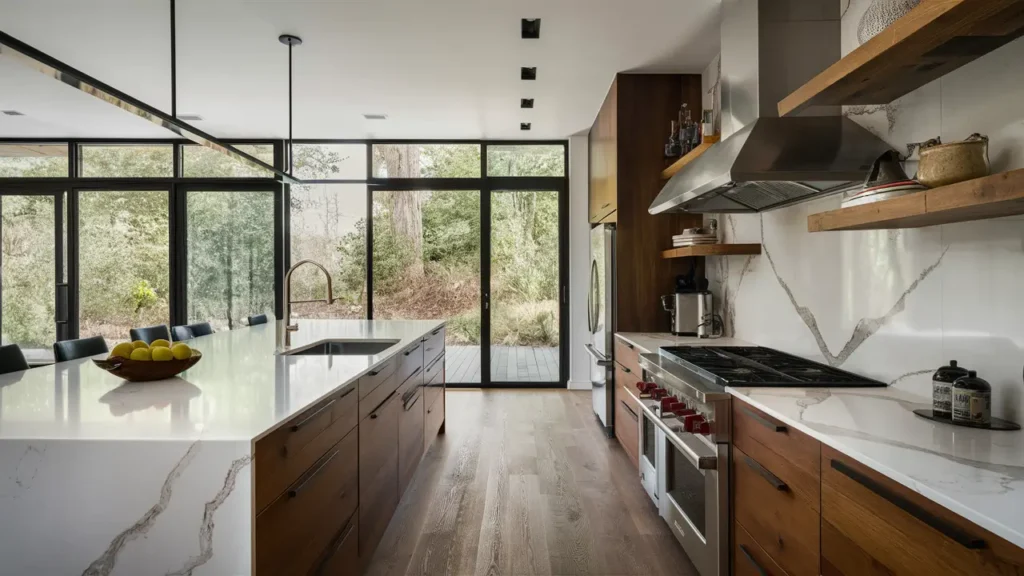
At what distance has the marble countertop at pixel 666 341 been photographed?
3094 millimetres

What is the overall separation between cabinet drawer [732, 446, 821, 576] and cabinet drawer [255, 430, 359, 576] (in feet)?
4.59

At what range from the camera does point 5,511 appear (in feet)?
3.96

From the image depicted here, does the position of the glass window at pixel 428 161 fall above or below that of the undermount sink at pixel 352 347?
above

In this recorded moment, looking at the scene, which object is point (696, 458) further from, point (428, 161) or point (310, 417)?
point (428, 161)

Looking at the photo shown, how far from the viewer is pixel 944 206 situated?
1.23 metres

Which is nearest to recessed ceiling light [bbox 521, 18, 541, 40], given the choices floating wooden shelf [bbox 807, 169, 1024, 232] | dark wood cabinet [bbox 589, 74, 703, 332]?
dark wood cabinet [bbox 589, 74, 703, 332]

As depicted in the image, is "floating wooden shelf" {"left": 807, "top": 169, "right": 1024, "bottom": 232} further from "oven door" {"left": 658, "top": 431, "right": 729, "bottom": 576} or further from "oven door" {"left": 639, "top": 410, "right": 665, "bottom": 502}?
"oven door" {"left": 639, "top": 410, "right": 665, "bottom": 502}

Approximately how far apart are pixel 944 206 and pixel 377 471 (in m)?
2.18

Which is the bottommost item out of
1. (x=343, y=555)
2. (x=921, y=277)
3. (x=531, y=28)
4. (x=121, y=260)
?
(x=343, y=555)

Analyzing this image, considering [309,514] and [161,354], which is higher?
[161,354]

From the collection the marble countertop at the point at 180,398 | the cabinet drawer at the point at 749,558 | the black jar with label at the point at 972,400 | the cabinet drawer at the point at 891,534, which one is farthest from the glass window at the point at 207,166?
the black jar with label at the point at 972,400

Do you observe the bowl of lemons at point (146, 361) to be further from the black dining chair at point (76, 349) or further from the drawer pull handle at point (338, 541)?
the black dining chair at point (76, 349)

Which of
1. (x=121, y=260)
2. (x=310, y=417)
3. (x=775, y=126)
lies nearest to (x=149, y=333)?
(x=310, y=417)

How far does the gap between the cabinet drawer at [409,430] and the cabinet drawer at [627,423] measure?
4.39 ft
